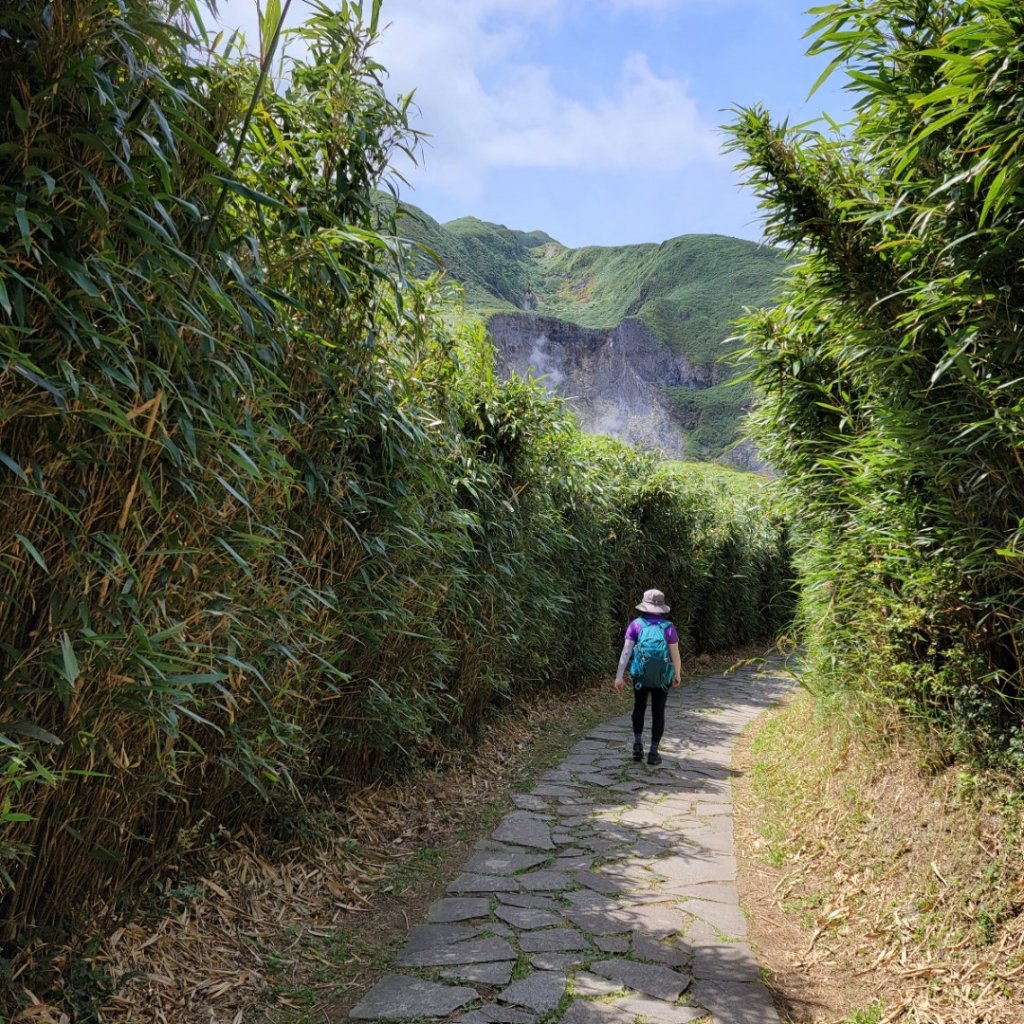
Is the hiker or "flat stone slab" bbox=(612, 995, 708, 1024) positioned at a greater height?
the hiker

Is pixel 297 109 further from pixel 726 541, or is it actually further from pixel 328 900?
pixel 726 541

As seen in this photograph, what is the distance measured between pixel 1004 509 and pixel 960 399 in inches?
17.7

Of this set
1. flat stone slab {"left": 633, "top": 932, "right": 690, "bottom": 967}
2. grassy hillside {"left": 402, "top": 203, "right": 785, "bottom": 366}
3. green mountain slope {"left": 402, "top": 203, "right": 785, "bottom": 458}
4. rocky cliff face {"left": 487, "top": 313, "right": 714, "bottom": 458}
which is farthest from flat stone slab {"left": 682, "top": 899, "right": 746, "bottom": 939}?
grassy hillside {"left": 402, "top": 203, "right": 785, "bottom": 366}

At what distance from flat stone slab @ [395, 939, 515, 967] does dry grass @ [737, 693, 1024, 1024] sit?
109cm

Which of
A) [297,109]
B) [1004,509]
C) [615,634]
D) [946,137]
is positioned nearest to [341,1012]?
[1004,509]

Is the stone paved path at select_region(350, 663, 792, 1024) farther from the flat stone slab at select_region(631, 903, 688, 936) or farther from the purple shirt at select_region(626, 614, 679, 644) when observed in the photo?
the purple shirt at select_region(626, 614, 679, 644)

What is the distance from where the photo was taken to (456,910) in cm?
339

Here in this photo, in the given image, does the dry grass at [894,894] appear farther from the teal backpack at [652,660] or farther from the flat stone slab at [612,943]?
Result: the teal backpack at [652,660]

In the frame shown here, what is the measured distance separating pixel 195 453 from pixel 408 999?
6.77 feet

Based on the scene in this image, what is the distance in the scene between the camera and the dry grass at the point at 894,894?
2543 millimetres

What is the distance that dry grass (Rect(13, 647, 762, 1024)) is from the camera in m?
2.34

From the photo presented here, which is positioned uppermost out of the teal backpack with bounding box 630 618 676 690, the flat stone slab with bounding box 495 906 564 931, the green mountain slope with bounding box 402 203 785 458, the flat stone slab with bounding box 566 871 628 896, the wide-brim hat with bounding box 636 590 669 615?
the green mountain slope with bounding box 402 203 785 458

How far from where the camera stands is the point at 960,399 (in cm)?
285

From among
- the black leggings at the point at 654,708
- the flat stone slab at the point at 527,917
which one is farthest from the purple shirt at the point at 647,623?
the flat stone slab at the point at 527,917
